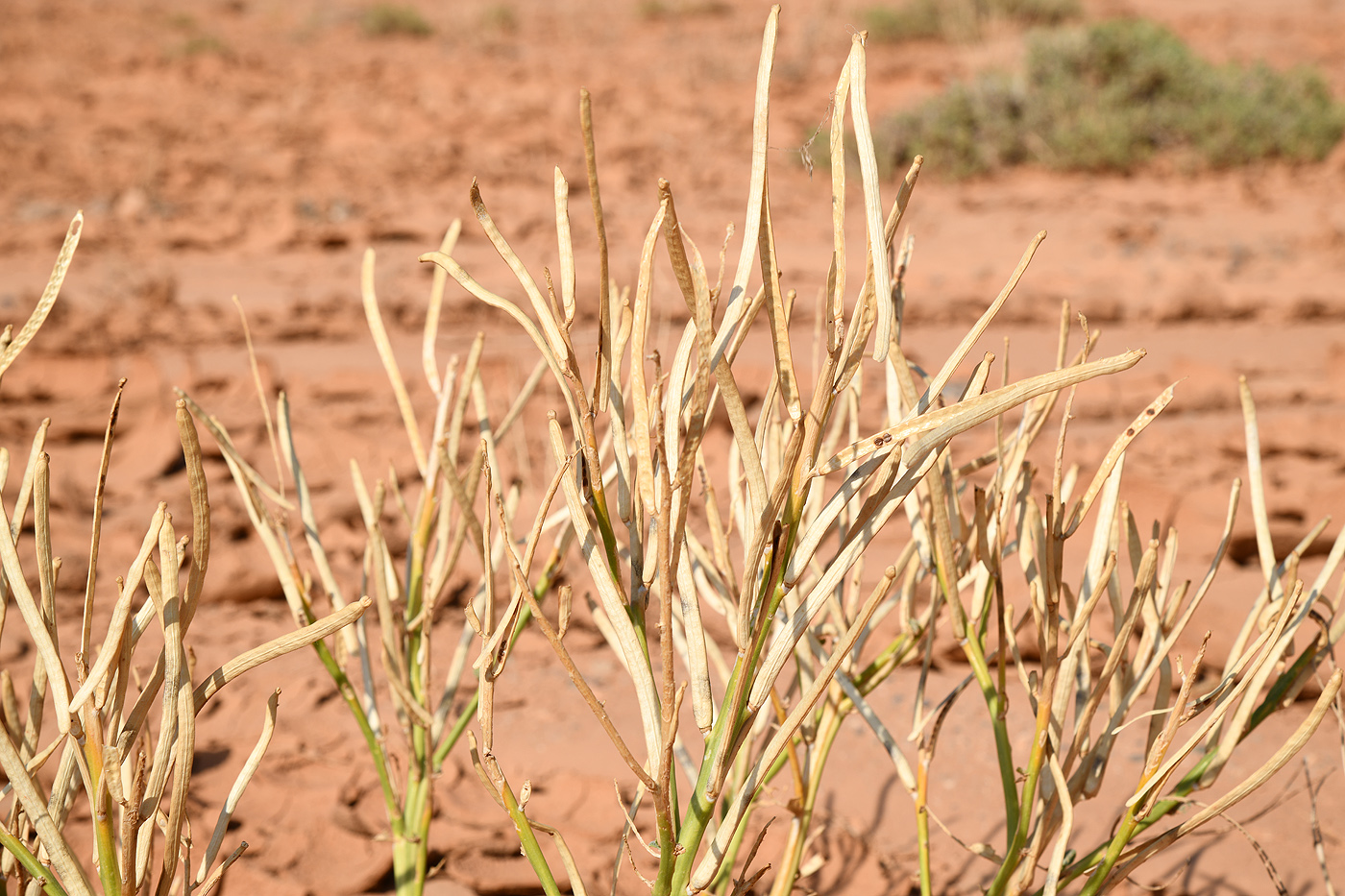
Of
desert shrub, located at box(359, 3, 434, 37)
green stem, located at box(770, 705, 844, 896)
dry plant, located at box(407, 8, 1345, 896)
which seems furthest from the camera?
desert shrub, located at box(359, 3, 434, 37)

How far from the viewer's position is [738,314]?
89cm

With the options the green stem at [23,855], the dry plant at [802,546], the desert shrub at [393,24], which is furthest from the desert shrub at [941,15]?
the green stem at [23,855]

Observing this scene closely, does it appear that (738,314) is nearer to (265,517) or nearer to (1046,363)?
(265,517)

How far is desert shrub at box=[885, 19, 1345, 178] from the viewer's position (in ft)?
24.4

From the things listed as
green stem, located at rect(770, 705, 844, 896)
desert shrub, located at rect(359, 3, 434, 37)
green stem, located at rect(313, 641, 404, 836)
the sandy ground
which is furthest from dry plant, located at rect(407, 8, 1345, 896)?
desert shrub, located at rect(359, 3, 434, 37)

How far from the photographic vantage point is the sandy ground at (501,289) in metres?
2.00

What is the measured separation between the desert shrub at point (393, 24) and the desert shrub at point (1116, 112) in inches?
328

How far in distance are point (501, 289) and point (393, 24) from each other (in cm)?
1075

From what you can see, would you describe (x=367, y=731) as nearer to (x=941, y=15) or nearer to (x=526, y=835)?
(x=526, y=835)

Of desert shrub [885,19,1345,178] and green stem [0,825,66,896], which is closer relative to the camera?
green stem [0,825,66,896]

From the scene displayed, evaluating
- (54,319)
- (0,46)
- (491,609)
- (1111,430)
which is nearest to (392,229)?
(54,319)

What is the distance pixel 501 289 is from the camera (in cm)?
484

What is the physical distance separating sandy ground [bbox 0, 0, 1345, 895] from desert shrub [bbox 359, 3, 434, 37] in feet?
7.59

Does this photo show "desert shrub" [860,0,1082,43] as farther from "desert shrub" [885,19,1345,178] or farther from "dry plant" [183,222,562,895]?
"dry plant" [183,222,562,895]
